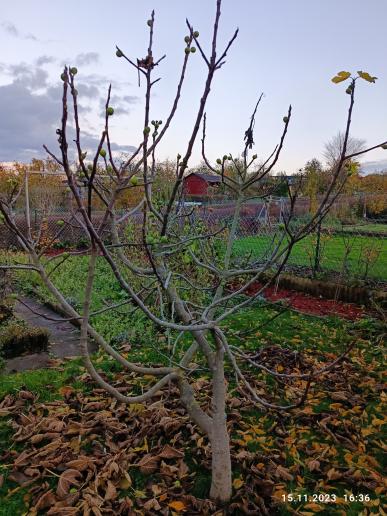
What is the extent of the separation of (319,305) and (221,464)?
4446 millimetres

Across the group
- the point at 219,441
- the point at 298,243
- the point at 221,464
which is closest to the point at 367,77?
the point at 219,441

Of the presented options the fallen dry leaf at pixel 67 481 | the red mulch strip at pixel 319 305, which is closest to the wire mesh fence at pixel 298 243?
the red mulch strip at pixel 319 305

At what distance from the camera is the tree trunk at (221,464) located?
1935 millimetres

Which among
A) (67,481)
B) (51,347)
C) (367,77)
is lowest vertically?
(51,347)

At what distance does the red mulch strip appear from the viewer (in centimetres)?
546

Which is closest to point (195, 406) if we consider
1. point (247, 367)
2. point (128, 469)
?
point (128, 469)

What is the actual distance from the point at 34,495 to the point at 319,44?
421 cm

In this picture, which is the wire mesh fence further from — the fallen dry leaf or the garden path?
the fallen dry leaf

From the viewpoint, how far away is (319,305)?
5.97 m

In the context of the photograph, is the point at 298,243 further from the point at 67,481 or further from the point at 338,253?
the point at 67,481

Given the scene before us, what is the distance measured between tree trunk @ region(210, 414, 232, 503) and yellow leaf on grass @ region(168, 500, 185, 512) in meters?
0.16

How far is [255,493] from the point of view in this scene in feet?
6.60

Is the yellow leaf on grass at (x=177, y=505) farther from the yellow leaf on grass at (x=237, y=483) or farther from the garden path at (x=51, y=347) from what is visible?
the garden path at (x=51, y=347)

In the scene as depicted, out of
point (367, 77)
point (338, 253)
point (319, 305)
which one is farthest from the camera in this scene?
point (338, 253)
